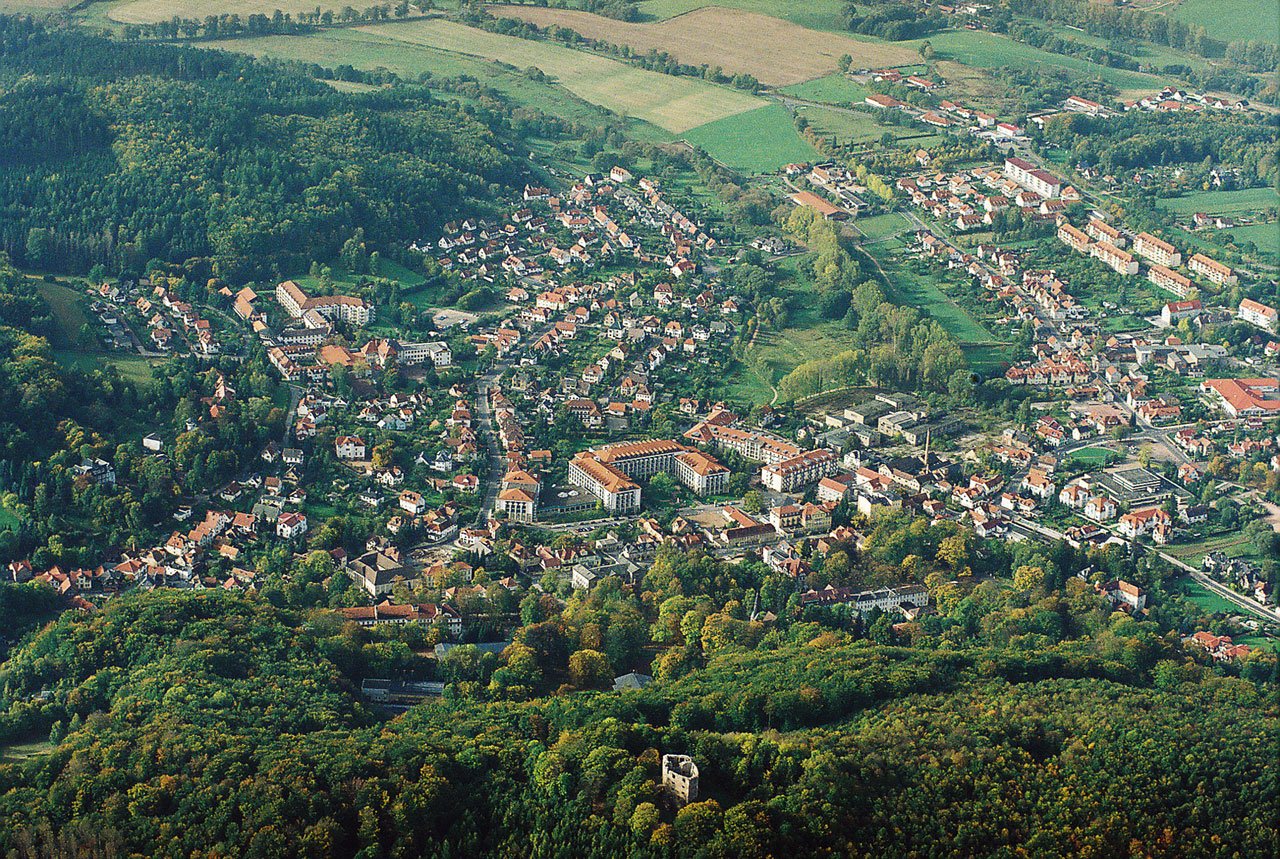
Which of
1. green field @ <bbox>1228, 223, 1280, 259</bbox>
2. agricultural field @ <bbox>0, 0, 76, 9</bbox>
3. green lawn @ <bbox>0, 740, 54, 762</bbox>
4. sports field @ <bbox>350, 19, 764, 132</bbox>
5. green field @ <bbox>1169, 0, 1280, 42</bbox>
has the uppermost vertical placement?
green lawn @ <bbox>0, 740, 54, 762</bbox>

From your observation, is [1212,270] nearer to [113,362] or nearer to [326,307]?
[326,307]

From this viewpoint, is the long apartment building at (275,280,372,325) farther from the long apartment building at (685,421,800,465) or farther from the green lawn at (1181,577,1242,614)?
the green lawn at (1181,577,1242,614)

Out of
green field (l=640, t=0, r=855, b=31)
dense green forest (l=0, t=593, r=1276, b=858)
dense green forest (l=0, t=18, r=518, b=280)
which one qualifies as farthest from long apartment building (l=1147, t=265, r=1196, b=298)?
green field (l=640, t=0, r=855, b=31)

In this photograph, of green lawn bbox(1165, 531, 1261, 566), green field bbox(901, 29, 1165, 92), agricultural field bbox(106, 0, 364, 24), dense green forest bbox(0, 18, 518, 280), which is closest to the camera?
green lawn bbox(1165, 531, 1261, 566)

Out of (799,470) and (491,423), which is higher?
(799,470)

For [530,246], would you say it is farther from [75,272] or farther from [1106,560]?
[1106,560]

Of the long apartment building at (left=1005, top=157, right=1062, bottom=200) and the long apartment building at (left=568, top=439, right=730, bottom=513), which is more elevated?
the long apartment building at (left=568, top=439, right=730, bottom=513)

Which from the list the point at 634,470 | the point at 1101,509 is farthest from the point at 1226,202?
the point at 634,470
